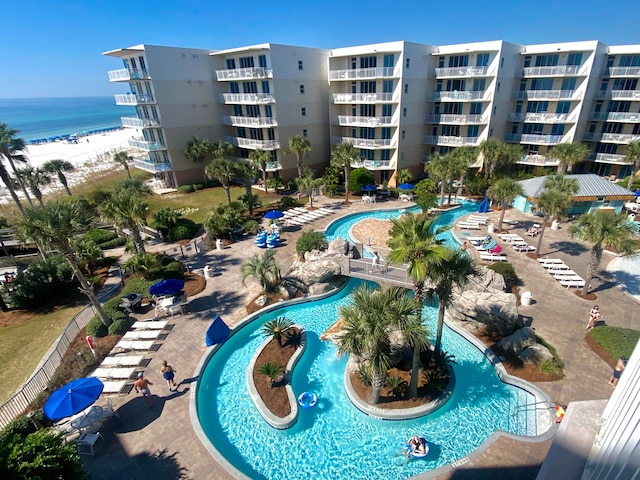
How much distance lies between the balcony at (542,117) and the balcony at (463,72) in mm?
8366

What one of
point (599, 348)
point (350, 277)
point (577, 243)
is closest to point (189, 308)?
point (350, 277)

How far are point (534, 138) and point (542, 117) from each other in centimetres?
282

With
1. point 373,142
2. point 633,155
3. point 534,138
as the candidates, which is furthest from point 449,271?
point 534,138

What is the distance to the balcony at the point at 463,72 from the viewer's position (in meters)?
42.8

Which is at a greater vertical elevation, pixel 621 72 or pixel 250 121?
pixel 621 72

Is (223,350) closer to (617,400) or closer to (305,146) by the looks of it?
(617,400)

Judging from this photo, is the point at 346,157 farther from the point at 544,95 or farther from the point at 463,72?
the point at 544,95

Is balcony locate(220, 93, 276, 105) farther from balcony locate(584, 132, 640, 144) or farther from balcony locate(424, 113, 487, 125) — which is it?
balcony locate(584, 132, 640, 144)

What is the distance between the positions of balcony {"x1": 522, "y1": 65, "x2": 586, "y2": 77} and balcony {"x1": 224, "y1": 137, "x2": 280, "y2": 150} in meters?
35.6

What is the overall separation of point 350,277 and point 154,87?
128 feet

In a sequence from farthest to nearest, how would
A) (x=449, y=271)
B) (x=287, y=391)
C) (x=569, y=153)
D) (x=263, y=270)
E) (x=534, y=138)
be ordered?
(x=534, y=138) → (x=569, y=153) → (x=263, y=270) → (x=287, y=391) → (x=449, y=271)

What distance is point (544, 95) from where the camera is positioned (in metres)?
44.7

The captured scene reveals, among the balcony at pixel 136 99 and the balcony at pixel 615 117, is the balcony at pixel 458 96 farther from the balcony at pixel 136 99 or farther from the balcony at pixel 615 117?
the balcony at pixel 136 99

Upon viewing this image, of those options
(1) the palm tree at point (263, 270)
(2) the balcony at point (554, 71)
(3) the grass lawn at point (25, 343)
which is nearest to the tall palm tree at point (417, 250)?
(1) the palm tree at point (263, 270)
